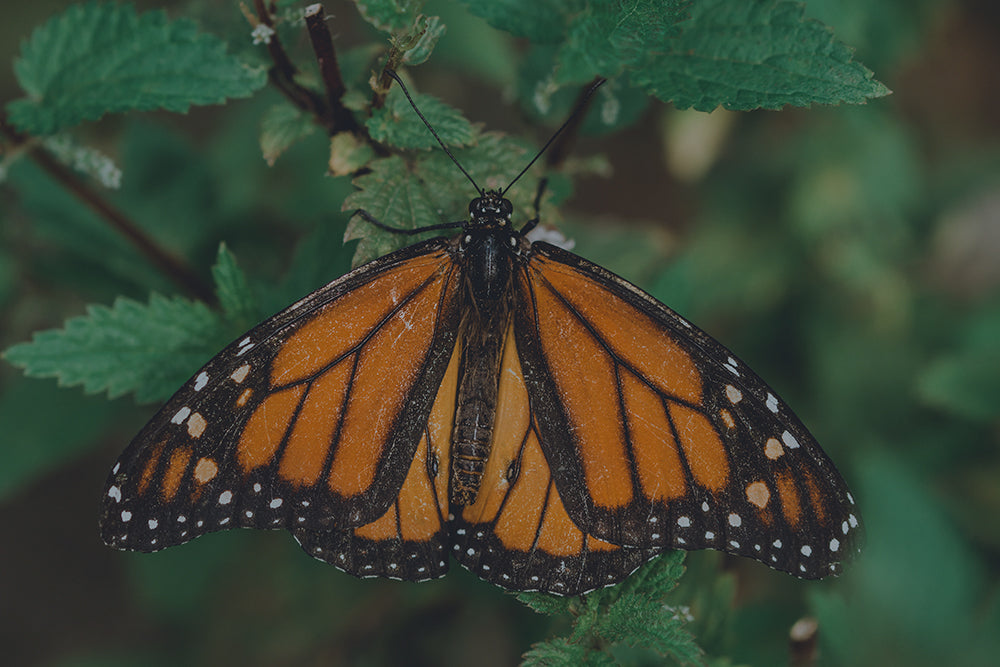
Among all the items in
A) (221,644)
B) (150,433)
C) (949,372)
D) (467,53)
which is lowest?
(221,644)

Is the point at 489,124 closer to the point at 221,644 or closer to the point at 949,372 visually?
the point at 949,372

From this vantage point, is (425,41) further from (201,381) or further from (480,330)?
(201,381)

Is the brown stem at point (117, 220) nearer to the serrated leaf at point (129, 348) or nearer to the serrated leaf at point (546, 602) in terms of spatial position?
the serrated leaf at point (129, 348)

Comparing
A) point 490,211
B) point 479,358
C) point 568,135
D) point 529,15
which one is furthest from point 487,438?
point 529,15

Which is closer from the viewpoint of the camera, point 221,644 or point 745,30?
point 745,30

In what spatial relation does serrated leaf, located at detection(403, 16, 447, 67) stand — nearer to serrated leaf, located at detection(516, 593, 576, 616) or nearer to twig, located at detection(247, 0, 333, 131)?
twig, located at detection(247, 0, 333, 131)

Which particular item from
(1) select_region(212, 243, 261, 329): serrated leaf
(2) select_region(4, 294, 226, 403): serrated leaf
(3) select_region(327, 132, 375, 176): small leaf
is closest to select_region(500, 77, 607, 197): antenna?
(3) select_region(327, 132, 375, 176): small leaf

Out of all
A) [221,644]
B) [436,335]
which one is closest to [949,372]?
[436,335]
